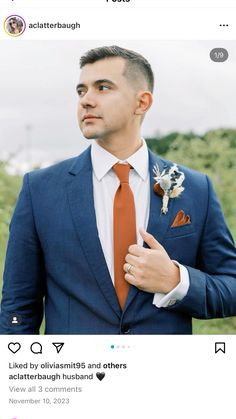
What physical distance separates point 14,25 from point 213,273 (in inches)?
34.3

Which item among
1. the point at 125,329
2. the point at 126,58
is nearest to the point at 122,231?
the point at 125,329

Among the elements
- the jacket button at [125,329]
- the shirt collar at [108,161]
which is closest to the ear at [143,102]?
the shirt collar at [108,161]

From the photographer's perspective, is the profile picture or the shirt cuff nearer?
the shirt cuff

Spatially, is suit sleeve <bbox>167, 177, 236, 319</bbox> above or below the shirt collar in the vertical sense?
below

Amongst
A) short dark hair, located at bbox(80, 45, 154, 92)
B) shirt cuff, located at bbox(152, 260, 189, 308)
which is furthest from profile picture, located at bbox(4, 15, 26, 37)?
shirt cuff, located at bbox(152, 260, 189, 308)

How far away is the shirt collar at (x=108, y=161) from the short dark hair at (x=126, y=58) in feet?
0.67

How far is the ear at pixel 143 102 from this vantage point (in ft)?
6.07

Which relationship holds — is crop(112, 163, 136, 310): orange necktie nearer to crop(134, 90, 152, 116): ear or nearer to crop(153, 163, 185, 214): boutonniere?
crop(153, 163, 185, 214): boutonniere

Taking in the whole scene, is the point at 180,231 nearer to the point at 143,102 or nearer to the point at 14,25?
the point at 143,102

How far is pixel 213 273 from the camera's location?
6.07ft

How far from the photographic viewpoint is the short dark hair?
183cm
